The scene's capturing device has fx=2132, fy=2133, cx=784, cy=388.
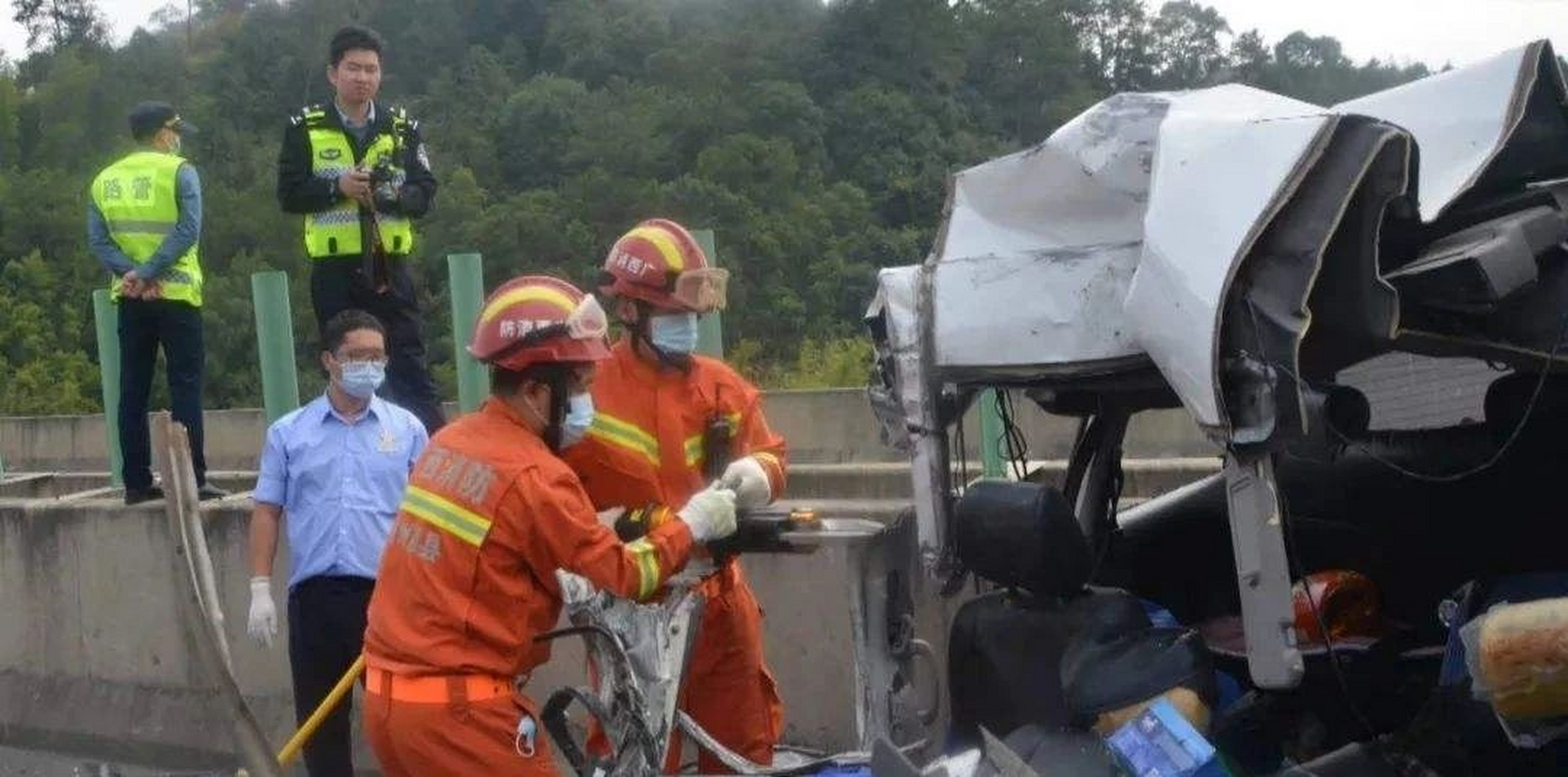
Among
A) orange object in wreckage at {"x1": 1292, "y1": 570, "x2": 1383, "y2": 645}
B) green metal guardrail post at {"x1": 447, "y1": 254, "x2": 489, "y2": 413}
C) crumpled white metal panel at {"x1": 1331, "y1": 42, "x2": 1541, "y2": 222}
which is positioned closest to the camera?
crumpled white metal panel at {"x1": 1331, "y1": 42, "x2": 1541, "y2": 222}

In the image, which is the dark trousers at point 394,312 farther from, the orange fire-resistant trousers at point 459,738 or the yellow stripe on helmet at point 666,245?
the orange fire-resistant trousers at point 459,738

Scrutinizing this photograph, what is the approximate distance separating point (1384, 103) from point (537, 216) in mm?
28508

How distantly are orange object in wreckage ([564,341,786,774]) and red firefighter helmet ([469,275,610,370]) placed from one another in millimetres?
989

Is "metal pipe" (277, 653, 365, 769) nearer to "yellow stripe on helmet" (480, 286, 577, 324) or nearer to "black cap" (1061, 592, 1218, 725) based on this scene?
"yellow stripe on helmet" (480, 286, 577, 324)

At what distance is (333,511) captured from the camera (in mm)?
6594

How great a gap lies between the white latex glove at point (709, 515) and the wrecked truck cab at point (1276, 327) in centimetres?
43

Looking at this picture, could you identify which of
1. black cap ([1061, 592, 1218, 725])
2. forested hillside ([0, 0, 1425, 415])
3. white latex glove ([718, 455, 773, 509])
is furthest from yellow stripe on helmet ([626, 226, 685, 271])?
forested hillside ([0, 0, 1425, 415])

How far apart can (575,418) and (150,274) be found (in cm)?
518

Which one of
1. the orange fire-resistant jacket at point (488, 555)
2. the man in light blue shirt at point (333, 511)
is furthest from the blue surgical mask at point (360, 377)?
the orange fire-resistant jacket at point (488, 555)

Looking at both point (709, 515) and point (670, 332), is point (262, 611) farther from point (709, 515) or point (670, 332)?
point (709, 515)

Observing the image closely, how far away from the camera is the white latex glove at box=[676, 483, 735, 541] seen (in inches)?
188

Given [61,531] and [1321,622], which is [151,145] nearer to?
[61,531]

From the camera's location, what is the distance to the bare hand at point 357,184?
8.48 meters

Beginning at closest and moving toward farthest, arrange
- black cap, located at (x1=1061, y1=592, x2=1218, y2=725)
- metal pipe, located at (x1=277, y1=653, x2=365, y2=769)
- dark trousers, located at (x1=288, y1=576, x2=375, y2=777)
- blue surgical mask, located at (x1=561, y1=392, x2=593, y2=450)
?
1. black cap, located at (x1=1061, y1=592, x2=1218, y2=725)
2. blue surgical mask, located at (x1=561, y1=392, x2=593, y2=450)
3. metal pipe, located at (x1=277, y1=653, x2=365, y2=769)
4. dark trousers, located at (x1=288, y1=576, x2=375, y2=777)
